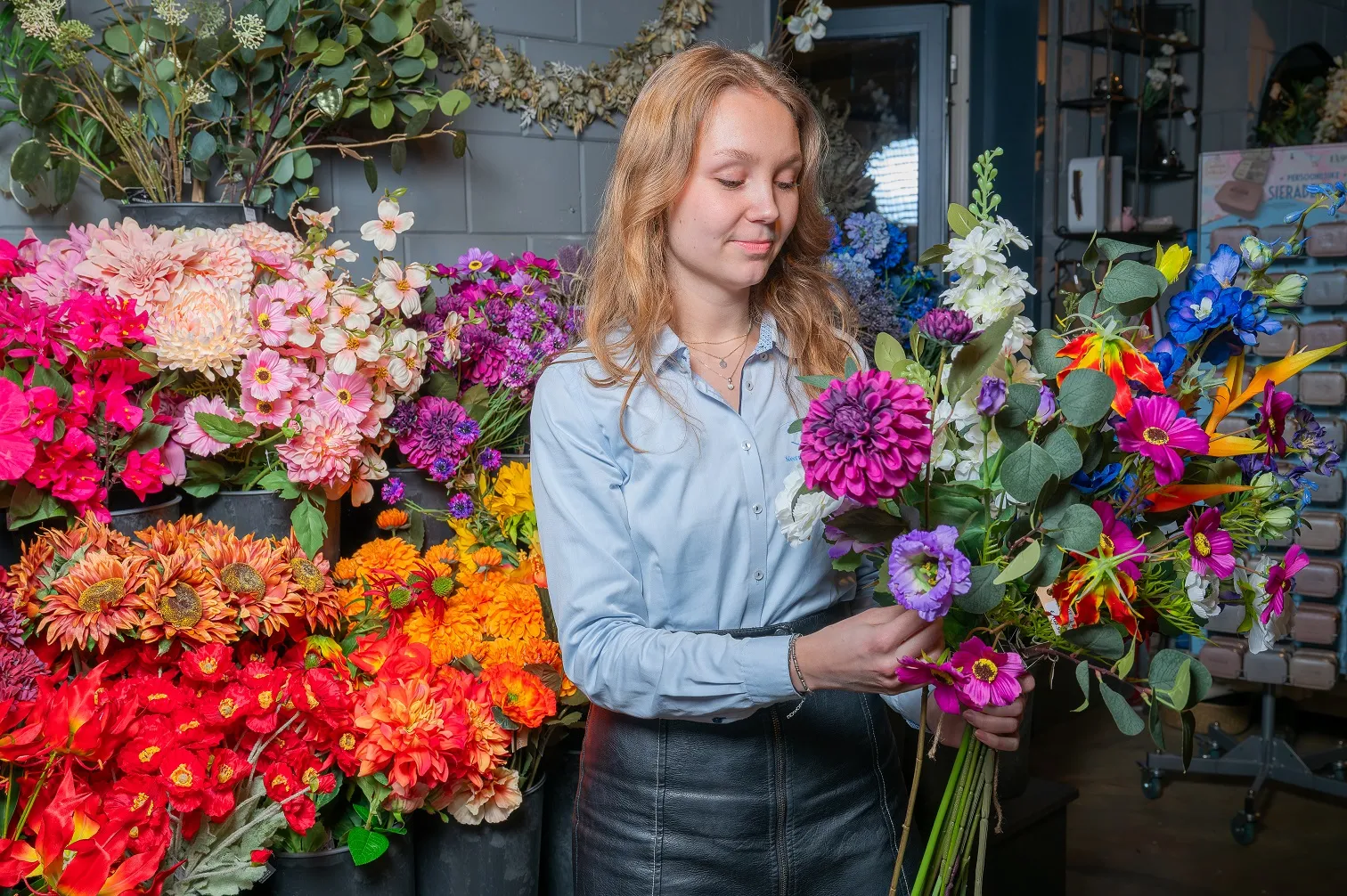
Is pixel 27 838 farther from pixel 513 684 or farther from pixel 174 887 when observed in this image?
pixel 513 684

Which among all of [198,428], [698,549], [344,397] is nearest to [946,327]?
[698,549]

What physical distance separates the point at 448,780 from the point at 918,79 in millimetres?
3082

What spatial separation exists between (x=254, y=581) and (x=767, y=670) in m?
0.61

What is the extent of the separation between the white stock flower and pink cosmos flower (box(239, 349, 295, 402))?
75 cm

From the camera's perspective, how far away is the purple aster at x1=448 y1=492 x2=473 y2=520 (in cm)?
162

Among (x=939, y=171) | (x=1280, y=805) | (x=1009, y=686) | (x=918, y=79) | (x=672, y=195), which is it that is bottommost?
(x=1280, y=805)

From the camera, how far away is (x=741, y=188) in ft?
3.81

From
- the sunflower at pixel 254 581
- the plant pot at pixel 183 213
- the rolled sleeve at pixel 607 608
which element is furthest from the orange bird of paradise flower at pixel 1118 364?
the plant pot at pixel 183 213

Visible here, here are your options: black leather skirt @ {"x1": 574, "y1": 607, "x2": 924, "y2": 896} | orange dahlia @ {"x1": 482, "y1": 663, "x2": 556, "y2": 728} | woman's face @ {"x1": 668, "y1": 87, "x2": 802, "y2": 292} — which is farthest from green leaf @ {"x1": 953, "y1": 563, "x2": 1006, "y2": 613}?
orange dahlia @ {"x1": 482, "y1": 663, "x2": 556, "y2": 728}

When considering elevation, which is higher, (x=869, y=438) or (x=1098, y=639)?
(x=869, y=438)

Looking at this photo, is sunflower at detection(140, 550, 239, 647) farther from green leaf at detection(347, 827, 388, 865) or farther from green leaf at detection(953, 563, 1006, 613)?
green leaf at detection(953, 563, 1006, 613)

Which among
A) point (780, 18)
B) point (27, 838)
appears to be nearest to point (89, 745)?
point (27, 838)

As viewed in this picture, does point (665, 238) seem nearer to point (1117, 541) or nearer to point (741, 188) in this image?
point (741, 188)

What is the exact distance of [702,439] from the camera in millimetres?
1176
